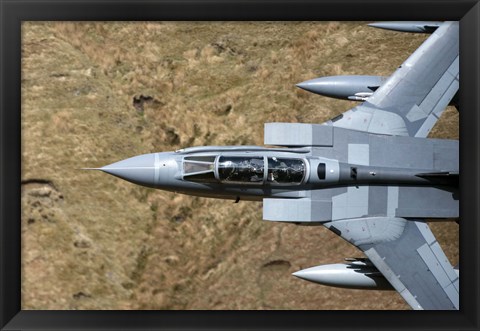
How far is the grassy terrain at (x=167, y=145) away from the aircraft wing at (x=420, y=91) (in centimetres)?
396

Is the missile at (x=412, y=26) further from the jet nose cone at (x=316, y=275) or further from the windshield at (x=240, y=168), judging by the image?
the jet nose cone at (x=316, y=275)

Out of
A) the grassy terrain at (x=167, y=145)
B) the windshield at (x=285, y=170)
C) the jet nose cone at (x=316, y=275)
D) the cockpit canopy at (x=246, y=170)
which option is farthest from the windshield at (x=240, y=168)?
the grassy terrain at (x=167, y=145)

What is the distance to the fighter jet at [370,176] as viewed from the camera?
1391 centimetres

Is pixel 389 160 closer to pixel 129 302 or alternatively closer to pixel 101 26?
pixel 129 302

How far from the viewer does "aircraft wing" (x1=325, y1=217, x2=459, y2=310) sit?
1440 cm

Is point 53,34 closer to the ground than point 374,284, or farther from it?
farther from it

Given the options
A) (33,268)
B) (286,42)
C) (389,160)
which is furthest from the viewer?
(286,42)

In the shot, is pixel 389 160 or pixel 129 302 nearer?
pixel 389 160

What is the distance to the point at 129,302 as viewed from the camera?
18.7 m

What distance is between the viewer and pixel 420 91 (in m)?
15.4

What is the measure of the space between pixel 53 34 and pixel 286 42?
6.94 m

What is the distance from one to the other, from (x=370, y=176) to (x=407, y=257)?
215 cm
